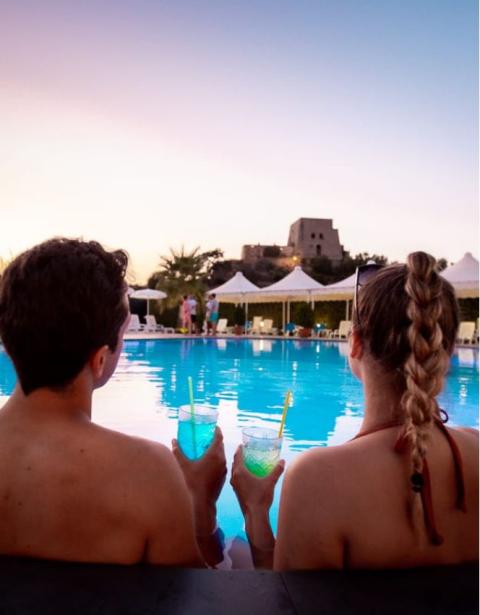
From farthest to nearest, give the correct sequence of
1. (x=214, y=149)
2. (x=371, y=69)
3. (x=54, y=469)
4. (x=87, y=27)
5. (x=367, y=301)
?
(x=214, y=149) → (x=371, y=69) → (x=87, y=27) → (x=367, y=301) → (x=54, y=469)

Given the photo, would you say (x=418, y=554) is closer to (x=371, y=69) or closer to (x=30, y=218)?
(x=371, y=69)

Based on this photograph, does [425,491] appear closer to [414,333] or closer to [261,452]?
[414,333]

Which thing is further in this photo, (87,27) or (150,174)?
(150,174)

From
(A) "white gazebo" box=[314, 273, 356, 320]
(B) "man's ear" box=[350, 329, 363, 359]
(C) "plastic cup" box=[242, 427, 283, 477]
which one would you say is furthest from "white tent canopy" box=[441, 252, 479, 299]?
(B) "man's ear" box=[350, 329, 363, 359]

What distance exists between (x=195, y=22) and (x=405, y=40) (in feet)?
16.1

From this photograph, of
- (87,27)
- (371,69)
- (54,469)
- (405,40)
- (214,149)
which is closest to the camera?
(54,469)

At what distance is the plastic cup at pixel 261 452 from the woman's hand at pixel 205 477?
9 cm

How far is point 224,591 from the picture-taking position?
871 mm

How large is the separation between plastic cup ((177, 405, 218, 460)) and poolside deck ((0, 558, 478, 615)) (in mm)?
530

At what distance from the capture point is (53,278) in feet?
3.10

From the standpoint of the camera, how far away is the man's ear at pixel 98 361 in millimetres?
1006

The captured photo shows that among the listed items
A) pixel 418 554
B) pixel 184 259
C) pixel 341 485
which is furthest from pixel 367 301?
pixel 184 259

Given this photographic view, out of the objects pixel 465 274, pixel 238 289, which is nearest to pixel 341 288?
pixel 465 274

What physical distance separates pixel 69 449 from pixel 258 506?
2.34 ft
